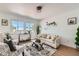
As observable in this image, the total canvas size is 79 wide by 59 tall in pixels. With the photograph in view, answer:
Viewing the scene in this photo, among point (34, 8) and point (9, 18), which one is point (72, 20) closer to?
point (34, 8)

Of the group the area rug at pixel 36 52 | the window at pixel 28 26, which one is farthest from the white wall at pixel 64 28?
the area rug at pixel 36 52

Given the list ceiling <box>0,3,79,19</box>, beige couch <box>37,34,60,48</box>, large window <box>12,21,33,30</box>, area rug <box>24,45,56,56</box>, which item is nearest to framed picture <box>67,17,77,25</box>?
ceiling <box>0,3,79,19</box>

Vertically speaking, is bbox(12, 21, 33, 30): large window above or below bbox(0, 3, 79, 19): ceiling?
below

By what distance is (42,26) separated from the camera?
1.82 metres

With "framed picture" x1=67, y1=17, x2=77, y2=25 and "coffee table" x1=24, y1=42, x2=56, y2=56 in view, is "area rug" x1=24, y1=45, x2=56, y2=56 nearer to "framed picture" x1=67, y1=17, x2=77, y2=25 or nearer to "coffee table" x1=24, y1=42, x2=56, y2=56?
"coffee table" x1=24, y1=42, x2=56, y2=56

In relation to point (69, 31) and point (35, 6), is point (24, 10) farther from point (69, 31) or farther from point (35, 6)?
point (69, 31)

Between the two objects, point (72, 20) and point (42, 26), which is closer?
point (72, 20)

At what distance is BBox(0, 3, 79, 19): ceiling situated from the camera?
1.68 metres

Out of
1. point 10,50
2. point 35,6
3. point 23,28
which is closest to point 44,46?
point 23,28

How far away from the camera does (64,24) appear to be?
1.75 m

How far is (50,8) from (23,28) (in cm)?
65

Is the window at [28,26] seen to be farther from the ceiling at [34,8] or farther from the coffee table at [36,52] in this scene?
the coffee table at [36,52]

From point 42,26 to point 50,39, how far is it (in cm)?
31

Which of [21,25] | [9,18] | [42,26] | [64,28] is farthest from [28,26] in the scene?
[64,28]
